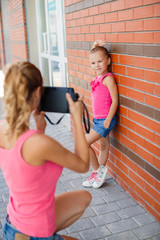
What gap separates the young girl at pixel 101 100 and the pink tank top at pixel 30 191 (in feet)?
5.04

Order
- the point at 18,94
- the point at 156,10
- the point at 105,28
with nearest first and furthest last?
the point at 18,94
the point at 156,10
the point at 105,28

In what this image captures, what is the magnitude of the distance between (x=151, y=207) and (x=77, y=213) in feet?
3.21

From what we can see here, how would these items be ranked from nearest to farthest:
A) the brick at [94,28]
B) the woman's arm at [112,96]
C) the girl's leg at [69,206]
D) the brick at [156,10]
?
1. the girl's leg at [69,206]
2. the brick at [156,10]
3. the woman's arm at [112,96]
4. the brick at [94,28]

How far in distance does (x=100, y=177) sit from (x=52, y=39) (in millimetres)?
4077

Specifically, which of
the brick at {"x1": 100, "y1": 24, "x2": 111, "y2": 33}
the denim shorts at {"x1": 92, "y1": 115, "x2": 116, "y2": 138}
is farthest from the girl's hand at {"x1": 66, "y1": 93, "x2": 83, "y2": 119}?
the brick at {"x1": 100, "y1": 24, "x2": 111, "y2": 33}

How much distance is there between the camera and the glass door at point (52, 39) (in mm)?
5641

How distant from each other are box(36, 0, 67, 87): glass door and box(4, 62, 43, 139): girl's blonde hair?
406 centimetres

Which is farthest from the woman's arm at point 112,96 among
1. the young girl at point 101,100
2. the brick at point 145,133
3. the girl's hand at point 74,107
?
the girl's hand at point 74,107

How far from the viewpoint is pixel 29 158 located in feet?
5.24

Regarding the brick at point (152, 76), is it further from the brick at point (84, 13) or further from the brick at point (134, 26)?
the brick at point (84, 13)

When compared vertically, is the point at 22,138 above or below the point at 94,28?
below

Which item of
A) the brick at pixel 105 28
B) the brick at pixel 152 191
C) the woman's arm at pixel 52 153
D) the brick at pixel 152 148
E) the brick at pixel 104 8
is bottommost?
the brick at pixel 152 191

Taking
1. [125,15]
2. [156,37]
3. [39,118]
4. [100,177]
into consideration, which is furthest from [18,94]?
[100,177]

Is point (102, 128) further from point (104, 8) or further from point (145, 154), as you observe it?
point (104, 8)
